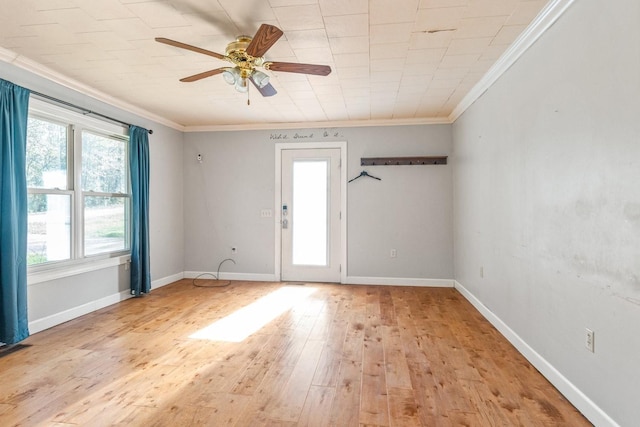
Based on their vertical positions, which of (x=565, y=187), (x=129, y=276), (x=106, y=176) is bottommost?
(x=129, y=276)

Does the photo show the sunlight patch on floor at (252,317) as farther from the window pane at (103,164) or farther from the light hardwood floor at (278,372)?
the window pane at (103,164)

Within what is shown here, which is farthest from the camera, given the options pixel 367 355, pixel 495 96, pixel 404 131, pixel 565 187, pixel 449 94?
pixel 404 131

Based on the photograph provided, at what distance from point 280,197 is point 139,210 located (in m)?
1.93

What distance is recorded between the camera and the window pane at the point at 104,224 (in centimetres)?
366

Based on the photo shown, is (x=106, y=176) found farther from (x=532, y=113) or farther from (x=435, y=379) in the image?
(x=532, y=113)

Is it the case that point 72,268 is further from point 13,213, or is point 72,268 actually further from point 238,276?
point 238,276

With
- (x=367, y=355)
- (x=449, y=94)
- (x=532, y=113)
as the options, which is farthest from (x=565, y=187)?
(x=449, y=94)

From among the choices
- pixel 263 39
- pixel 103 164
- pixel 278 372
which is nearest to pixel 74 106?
pixel 103 164

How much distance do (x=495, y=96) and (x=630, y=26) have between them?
1665mm

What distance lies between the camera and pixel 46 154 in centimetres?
318

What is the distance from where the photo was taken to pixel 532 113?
2.39 m

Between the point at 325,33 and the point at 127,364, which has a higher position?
the point at 325,33

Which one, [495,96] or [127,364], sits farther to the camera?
[495,96]

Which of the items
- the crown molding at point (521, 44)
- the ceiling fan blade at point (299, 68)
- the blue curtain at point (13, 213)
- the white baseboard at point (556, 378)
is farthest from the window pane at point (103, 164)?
the white baseboard at point (556, 378)
